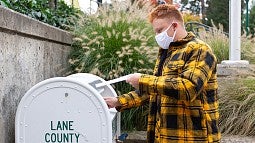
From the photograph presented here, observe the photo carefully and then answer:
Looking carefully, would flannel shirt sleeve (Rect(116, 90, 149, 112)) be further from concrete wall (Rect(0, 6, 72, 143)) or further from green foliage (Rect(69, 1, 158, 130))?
green foliage (Rect(69, 1, 158, 130))

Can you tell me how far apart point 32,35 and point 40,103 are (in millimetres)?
1102

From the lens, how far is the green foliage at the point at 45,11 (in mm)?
4637

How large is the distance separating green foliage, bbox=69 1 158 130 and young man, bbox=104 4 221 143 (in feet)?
7.90

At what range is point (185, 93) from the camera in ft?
9.07

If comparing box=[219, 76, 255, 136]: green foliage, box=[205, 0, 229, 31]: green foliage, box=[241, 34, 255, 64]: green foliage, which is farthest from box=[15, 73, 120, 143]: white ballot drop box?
box=[205, 0, 229, 31]: green foliage

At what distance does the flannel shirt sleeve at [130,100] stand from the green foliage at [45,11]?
50.3 inches

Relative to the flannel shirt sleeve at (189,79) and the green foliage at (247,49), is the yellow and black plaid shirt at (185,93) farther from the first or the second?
the green foliage at (247,49)

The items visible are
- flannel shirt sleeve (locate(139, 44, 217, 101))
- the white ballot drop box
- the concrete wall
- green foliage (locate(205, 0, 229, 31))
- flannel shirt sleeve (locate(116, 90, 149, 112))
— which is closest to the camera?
flannel shirt sleeve (locate(139, 44, 217, 101))

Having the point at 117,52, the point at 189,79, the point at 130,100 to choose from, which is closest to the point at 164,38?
the point at 189,79

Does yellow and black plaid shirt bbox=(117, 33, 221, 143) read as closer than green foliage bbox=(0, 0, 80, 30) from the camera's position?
Yes

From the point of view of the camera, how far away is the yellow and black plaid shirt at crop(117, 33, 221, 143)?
278 cm

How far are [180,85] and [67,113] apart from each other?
67cm

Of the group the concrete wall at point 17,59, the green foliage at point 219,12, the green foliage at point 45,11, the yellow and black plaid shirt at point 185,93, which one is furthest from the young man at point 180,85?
the green foliage at point 219,12

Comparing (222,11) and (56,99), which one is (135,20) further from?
(222,11)
